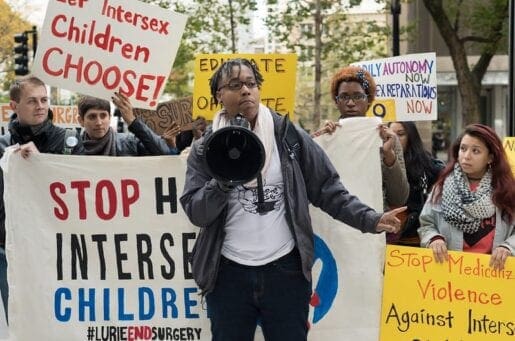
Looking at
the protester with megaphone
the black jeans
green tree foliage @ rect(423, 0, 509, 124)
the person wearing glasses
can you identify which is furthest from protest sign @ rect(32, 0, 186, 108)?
green tree foliage @ rect(423, 0, 509, 124)

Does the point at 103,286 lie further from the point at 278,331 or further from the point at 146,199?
the point at 278,331

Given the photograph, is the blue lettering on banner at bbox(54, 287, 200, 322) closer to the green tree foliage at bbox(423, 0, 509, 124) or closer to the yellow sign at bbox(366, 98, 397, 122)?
the yellow sign at bbox(366, 98, 397, 122)

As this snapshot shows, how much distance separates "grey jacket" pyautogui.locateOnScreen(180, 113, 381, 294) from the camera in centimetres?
370

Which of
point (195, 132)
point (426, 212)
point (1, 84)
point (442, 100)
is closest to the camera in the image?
point (426, 212)

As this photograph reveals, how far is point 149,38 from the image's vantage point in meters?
5.11

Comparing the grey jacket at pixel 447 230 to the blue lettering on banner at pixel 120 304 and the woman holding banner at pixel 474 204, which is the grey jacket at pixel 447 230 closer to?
the woman holding banner at pixel 474 204

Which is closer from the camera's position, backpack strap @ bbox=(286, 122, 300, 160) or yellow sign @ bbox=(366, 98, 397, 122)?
backpack strap @ bbox=(286, 122, 300, 160)

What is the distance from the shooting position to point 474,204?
4.44 metres

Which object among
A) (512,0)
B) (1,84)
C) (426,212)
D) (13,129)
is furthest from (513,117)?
(1,84)

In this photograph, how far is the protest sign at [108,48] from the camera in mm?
4961

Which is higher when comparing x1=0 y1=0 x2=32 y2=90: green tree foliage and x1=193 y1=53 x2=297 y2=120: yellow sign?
x1=0 y1=0 x2=32 y2=90: green tree foliage

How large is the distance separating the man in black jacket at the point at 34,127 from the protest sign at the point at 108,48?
0.18 metres

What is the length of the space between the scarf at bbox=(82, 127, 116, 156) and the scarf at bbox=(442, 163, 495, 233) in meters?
1.91

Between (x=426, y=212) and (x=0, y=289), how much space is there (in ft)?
8.24
